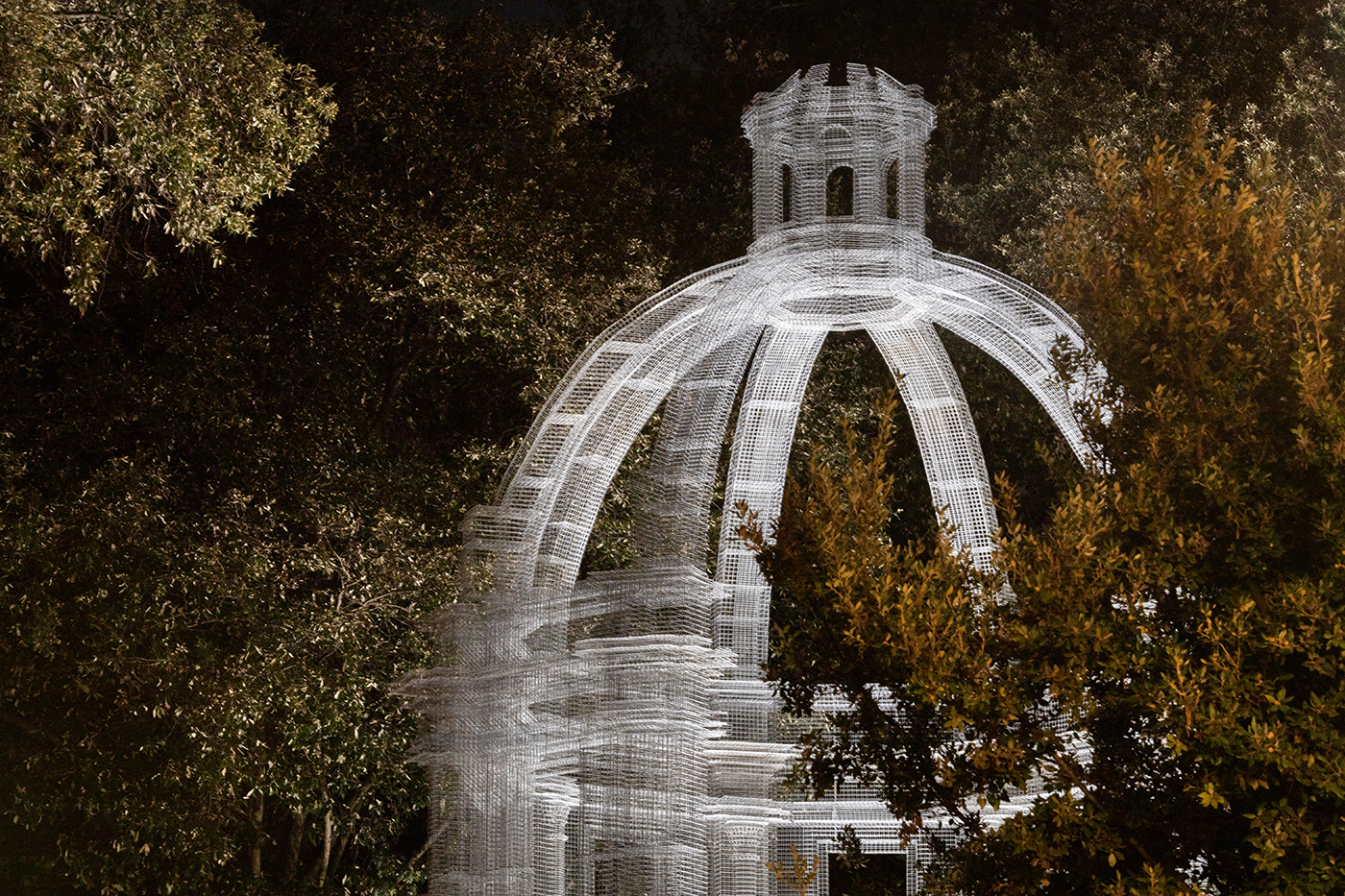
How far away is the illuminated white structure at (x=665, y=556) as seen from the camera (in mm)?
7535

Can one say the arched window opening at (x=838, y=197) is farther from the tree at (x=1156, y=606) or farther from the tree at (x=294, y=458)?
the tree at (x=1156, y=606)

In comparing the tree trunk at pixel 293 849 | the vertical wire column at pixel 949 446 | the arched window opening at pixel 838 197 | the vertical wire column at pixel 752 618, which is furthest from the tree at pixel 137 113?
the arched window opening at pixel 838 197

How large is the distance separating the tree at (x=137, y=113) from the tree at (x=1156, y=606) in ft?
12.0

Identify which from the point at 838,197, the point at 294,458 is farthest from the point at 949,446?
the point at 838,197

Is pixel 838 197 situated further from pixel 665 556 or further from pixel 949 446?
pixel 665 556

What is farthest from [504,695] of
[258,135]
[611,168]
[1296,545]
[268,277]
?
[611,168]

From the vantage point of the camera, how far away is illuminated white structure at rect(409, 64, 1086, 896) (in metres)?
7.54

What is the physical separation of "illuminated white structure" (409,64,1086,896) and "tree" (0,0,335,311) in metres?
2.10

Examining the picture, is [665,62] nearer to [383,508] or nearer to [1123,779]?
[383,508]

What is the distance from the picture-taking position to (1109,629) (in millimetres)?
5523

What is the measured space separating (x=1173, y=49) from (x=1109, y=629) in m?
12.0

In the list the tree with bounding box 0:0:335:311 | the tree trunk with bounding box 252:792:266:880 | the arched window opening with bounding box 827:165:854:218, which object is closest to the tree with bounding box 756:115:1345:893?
the tree with bounding box 0:0:335:311

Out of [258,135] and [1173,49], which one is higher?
[1173,49]

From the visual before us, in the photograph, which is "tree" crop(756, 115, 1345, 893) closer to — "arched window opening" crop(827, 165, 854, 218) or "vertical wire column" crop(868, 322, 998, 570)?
"vertical wire column" crop(868, 322, 998, 570)
